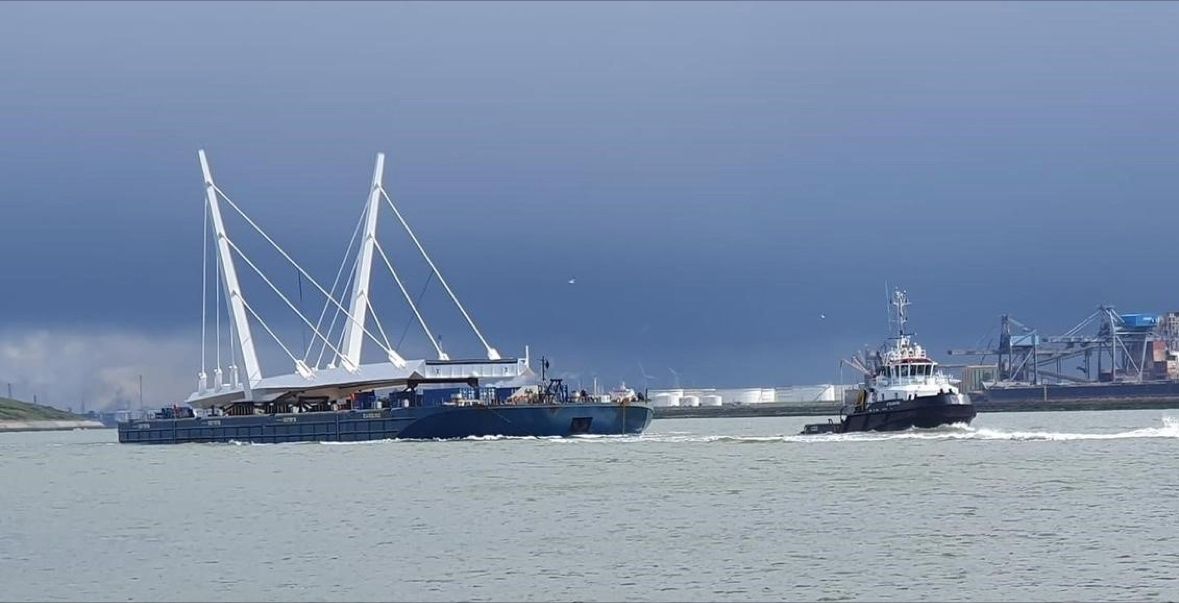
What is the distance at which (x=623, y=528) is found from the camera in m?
48.5

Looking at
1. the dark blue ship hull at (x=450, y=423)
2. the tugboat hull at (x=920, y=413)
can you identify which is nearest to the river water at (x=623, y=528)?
the tugboat hull at (x=920, y=413)

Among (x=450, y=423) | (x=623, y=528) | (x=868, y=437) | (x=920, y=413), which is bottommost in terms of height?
(x=623, y=528)

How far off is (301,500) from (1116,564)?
3290 cm

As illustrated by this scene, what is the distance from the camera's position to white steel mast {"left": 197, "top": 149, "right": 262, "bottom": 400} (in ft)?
408

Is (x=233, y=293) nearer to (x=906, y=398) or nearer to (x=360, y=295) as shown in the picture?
(x=360, y=295)

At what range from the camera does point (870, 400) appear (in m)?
103

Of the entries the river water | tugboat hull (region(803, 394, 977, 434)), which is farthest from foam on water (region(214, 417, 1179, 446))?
the river water

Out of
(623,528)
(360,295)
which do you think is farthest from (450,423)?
(623,528)

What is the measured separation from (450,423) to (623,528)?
60351 millimetres

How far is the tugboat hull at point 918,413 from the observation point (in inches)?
3733

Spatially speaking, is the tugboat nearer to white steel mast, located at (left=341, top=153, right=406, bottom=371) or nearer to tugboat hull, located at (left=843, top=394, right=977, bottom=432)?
tugboat hull, located at (left=843, top=394, right=977, bottom=432)

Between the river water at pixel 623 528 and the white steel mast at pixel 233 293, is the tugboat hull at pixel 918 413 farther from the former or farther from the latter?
the white steel mast at pixel 233 293

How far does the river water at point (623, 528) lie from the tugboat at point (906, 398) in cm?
934

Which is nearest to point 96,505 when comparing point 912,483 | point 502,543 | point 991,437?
point 502,543
